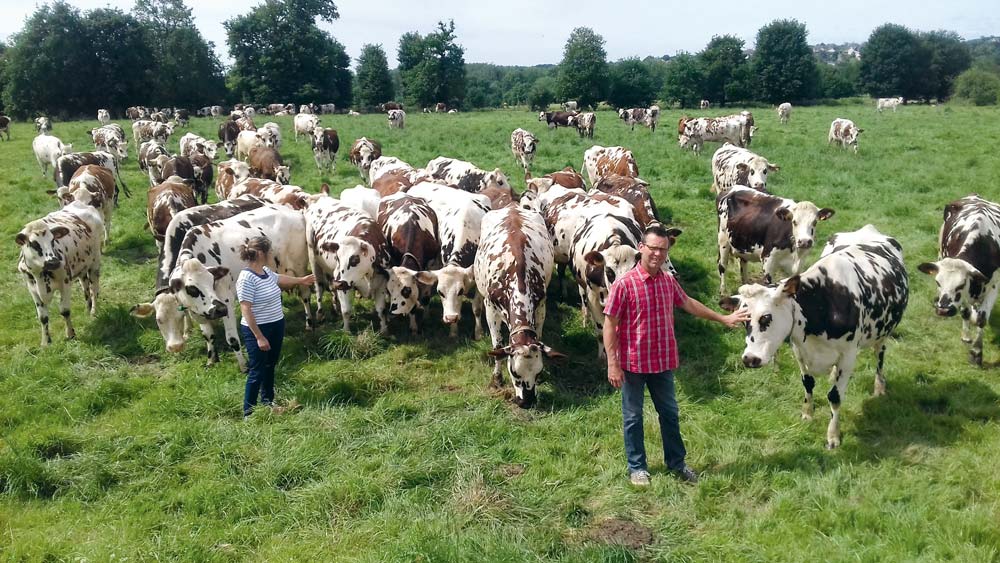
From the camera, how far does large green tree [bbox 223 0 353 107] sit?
62.3 m

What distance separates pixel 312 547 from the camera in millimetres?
4574

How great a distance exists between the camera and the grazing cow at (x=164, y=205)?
440 inches

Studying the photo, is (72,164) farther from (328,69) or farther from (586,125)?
(328,69)

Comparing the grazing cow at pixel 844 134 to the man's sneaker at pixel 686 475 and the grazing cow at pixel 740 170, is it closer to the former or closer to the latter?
the grazing cow at pixel 740 170

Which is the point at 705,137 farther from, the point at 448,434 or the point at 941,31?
the point at 941,31

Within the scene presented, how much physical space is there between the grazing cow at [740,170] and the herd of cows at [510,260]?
10.6 feet

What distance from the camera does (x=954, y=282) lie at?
272 inches

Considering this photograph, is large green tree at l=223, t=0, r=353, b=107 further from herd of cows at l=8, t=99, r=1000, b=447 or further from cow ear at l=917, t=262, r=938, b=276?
cow ear at l=917, t=262, r=938, b=276

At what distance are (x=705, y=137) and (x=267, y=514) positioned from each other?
79.6ft

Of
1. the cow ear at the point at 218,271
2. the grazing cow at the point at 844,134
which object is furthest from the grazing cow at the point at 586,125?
the cow ear at the point at 218,271

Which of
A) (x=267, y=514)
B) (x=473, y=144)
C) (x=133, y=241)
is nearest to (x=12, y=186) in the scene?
(x=133, y=241)

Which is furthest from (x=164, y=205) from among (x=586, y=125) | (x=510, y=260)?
(x=586, y=125)

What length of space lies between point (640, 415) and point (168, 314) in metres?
5.75

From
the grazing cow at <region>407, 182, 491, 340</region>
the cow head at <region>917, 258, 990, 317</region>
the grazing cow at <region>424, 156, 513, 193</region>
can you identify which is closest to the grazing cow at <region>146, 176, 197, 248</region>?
the grazing cow at <region>407, 182, 491, 340</region>
